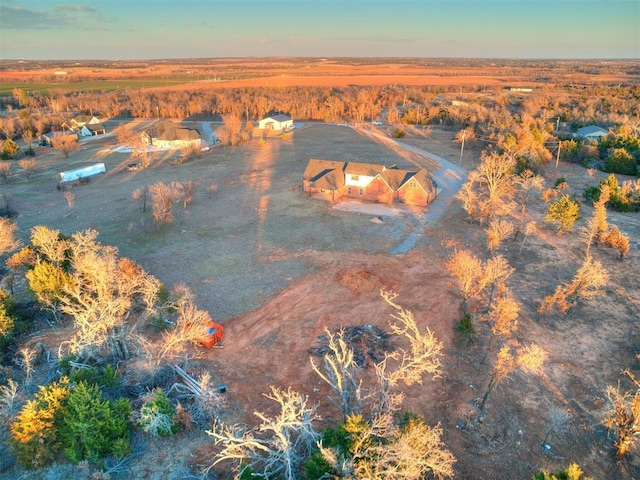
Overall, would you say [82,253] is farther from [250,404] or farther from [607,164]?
[607,164]

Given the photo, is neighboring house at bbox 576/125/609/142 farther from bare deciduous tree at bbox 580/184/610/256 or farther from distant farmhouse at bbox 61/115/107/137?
distant farmhouse at bbox 61/115/107/137

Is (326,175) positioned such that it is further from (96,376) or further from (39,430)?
(39,430)

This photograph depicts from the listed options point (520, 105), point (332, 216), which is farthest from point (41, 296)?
point (520, 105)

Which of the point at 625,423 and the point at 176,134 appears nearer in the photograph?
the point at 625,423

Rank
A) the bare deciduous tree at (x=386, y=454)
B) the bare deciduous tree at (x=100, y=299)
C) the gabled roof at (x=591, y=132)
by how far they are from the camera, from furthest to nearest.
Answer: the gabled roof at (x=591, y=132) → the bare deciduous tree at (x=100, y=299) → the bare deciduous tree at (x=386, y=454)

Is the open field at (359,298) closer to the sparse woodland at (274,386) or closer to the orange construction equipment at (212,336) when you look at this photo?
the sparse woodland at (274,386)

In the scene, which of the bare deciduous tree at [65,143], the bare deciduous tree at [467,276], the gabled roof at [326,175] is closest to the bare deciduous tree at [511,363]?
the bare deciduous tree at [467,276]

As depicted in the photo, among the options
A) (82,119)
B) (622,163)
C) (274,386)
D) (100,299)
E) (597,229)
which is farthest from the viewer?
(82,119)

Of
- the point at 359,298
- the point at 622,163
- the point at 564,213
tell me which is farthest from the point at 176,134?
the point at 622,163
